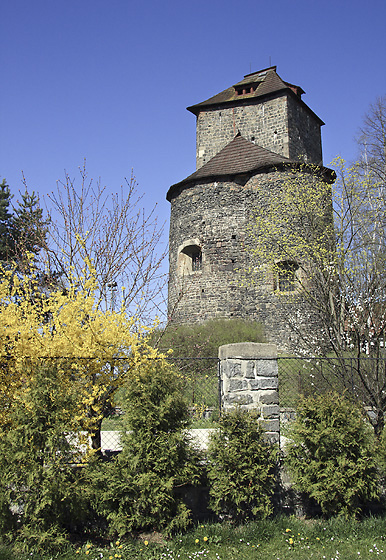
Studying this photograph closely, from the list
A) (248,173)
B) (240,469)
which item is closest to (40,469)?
(240,469)

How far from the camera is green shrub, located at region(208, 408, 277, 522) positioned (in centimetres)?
467

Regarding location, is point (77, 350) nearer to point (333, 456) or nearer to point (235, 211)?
point (333, 456)

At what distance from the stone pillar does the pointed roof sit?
13.0 metres

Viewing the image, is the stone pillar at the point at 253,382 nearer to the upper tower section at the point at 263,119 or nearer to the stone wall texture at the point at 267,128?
the stone wall texture at the point at 267,128

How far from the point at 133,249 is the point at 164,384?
5.82 m

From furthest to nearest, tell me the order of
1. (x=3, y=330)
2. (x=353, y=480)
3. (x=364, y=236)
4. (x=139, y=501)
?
(x=364, y=236) < (x=3, y=330) < (x=353, y=480) < (x=139, y=501)

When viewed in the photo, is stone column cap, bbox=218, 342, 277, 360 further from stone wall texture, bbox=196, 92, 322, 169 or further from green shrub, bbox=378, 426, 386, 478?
stone wall texture, bbox=196, 92, 322, 169

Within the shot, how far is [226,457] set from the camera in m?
4.76

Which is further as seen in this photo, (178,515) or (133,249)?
(133,249)

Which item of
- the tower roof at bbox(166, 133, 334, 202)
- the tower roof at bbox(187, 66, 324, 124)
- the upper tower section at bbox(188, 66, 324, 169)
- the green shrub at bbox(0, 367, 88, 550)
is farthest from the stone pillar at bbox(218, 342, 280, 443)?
the tower roof at bbox(187, 66, 324, 124)

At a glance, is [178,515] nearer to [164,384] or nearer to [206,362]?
[164,384]

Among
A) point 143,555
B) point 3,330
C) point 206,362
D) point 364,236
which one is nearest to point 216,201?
point 206,362

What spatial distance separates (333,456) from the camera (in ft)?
15.9

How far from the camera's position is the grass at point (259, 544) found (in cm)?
412
